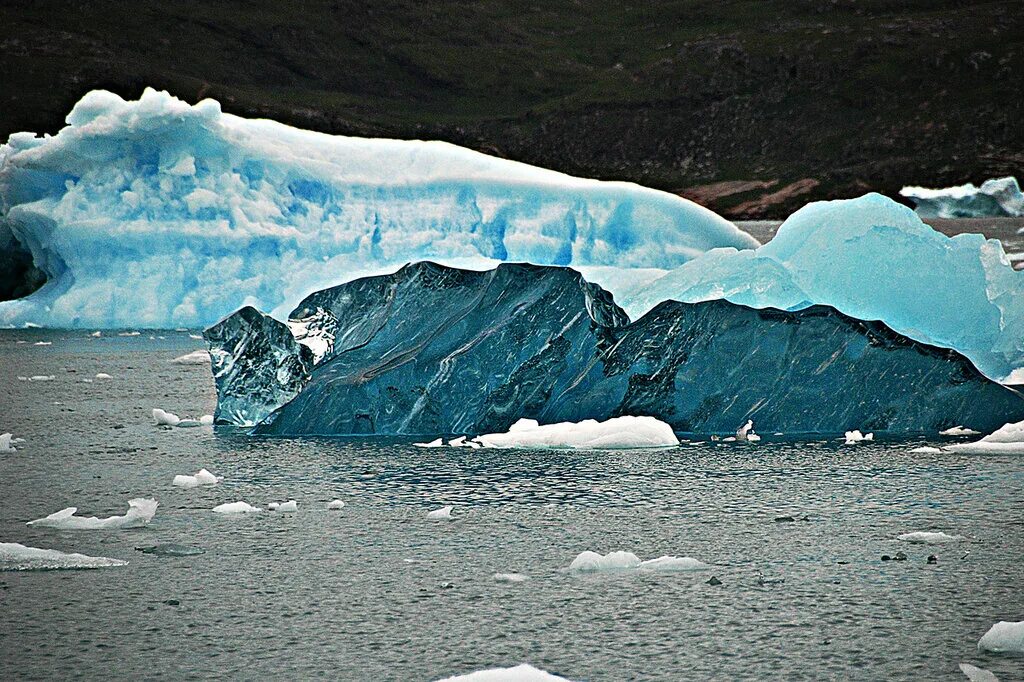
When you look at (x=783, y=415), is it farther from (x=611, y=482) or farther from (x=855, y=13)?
(x=855, y=13)

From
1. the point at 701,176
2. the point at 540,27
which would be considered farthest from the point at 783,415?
the point at 540,27

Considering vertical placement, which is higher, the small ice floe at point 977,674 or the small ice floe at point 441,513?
the small ice floe at point 977,674

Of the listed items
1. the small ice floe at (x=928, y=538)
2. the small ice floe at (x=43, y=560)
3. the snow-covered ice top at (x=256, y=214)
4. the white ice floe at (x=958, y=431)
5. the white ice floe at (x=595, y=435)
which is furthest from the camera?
the snow-covered ice top at (x=256, y=214)

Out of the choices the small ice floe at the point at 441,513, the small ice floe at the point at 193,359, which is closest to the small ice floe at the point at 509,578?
the small ice floe at the point at 441,513

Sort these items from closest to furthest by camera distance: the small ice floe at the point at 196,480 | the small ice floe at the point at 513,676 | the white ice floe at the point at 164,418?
the small ice floe at the point at 513,676
the small ice floe at the point at 196,480
the white ice floe at the point at 164,418

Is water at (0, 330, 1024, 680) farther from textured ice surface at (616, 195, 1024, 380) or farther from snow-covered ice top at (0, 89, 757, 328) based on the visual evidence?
snow-covered ice top at (0, 89, 757, 328)

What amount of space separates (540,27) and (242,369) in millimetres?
115387

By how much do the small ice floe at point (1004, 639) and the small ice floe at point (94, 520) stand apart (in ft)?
13.1

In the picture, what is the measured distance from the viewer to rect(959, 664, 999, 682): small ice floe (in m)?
4.36

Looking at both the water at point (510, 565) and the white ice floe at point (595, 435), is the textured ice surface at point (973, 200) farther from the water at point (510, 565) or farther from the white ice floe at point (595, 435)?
the water at point (510, 565)

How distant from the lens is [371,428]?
9609mm

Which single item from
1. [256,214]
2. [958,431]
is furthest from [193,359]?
[958,431]

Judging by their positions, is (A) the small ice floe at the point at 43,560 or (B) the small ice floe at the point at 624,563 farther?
(A) the small ice floe at the point at 43,560

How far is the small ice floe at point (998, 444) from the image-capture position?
332 inches
